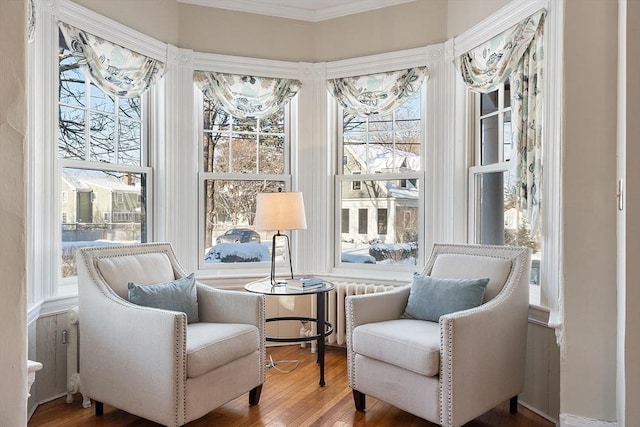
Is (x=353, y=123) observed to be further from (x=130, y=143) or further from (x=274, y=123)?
(x=130, y=143)

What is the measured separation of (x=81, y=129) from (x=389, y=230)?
230 centimetres

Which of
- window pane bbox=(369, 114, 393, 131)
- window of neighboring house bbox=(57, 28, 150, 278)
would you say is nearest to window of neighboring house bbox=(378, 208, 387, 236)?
window pane bbox=(369, 114, 393, 131)

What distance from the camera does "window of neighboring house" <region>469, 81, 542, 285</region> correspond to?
2.94 m

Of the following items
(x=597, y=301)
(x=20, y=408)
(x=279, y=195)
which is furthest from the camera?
(x=279, y=195)

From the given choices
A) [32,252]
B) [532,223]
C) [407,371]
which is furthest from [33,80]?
[532,223]

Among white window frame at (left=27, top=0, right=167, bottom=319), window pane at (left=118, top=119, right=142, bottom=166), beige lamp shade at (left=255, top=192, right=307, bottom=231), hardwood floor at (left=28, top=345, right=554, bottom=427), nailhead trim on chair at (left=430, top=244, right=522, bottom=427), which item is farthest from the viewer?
window pane at (left=118, top=119, right=142, bottom=166)

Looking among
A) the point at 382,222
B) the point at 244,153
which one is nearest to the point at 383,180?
the point at 382,222

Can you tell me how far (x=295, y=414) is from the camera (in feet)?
8.37

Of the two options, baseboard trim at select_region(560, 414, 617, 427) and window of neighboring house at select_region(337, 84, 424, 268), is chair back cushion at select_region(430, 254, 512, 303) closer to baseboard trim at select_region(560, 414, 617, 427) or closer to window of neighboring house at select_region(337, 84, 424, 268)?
window of neighboring house at select_region(337, 84, 424, 268)

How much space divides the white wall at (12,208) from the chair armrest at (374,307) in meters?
1.82

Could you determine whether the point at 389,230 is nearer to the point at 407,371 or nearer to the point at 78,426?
the point at 407,371

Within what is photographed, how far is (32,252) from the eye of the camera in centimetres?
257

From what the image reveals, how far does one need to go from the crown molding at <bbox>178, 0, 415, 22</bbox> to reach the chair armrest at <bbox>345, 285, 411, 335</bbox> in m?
2.20

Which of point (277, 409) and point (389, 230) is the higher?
point (389, 230)
